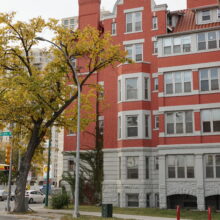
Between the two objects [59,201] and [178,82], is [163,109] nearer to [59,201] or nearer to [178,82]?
[178,82]

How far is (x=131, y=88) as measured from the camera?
30266 millimetres

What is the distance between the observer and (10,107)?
2302 centimetres

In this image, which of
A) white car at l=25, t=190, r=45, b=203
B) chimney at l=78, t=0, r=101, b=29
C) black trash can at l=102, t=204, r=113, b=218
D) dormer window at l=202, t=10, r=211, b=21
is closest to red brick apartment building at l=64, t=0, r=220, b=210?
dormer window at l=202, t=10, r=211, b=21

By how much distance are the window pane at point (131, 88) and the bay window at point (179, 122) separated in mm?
3659

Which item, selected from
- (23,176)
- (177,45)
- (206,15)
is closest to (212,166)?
(177,45)

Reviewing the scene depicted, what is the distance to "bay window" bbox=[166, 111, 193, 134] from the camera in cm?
2714

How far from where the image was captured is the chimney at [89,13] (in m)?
35.1

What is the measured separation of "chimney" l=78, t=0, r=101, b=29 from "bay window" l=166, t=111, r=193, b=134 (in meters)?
12.8

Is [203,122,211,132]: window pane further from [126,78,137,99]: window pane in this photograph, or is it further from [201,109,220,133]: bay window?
[126,78,137,99]: window pane

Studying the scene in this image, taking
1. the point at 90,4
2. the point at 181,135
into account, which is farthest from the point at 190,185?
the point at 90,4

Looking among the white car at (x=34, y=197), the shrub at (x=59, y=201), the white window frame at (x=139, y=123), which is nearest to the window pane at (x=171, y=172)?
the white window frame at (x=139, y=123)

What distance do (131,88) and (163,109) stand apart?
3715 mm

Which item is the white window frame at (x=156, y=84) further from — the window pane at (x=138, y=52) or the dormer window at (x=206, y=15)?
the dormer window at (x=206, y=15)

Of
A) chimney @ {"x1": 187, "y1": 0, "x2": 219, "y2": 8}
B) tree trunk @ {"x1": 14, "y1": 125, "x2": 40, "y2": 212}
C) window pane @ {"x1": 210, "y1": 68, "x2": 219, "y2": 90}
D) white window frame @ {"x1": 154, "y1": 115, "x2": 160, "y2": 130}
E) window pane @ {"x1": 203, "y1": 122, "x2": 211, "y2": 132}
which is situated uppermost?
chimney @ {"x1": 187, "y1": 0, "x2": 219, "y2": 8}
